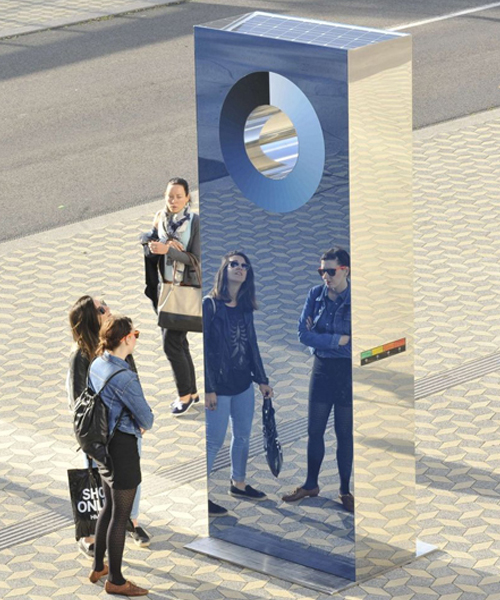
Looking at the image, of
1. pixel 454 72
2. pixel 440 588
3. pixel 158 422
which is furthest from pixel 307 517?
pixel 454 72

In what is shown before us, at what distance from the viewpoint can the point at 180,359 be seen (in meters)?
9.16

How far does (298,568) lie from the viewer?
7.18 meters

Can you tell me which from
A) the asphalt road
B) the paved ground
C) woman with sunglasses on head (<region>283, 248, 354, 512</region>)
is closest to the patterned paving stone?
the asphalt road

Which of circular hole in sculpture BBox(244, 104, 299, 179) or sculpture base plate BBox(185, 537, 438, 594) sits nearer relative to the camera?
circular hole in sculpture BBox(244, 104, 299, 179)

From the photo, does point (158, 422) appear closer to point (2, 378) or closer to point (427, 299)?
point (2, 378)

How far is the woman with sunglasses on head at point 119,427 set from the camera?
674 cm

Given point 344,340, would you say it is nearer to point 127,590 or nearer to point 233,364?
point 233,364

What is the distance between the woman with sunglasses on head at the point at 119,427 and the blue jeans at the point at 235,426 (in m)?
0.61

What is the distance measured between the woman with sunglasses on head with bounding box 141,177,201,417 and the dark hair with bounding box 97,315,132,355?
193 centimetres

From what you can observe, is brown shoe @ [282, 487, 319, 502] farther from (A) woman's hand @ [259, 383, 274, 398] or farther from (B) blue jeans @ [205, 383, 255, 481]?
(A) woman's hand @ [259, 383, 274, 398]

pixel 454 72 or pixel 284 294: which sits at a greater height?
pixel 284 294

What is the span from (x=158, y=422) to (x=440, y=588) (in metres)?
2.66

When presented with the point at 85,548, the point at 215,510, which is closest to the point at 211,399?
the point at 215,510

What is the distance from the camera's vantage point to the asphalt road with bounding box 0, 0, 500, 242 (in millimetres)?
13625
